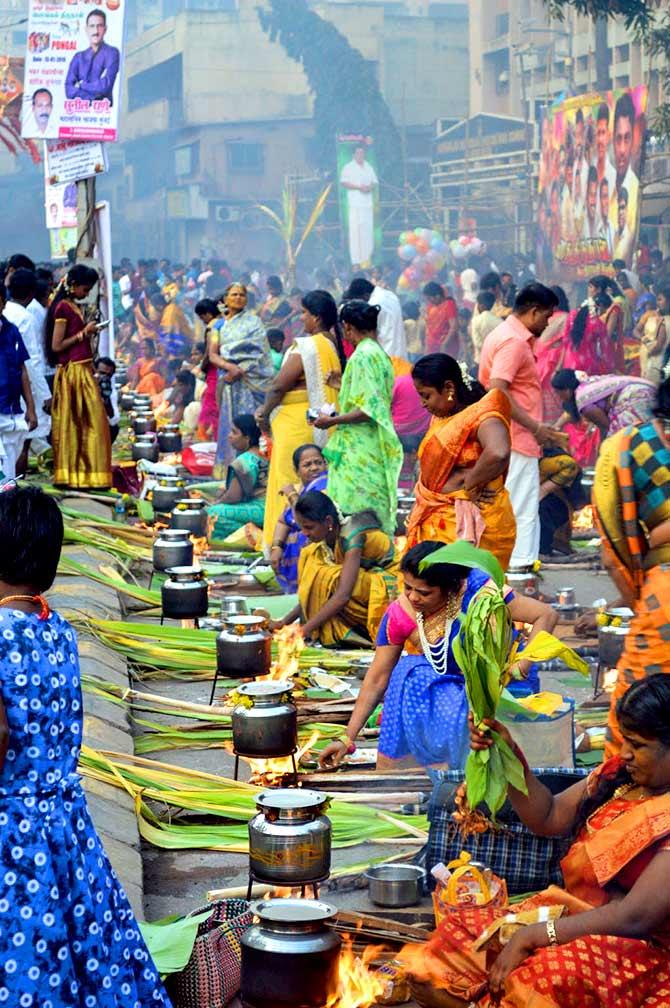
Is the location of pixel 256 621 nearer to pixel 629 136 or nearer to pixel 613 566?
pixel 613 566

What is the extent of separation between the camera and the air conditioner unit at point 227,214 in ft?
128

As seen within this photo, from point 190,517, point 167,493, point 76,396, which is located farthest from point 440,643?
point 76,396

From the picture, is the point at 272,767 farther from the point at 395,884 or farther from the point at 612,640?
the point at 612,640

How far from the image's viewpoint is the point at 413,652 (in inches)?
215

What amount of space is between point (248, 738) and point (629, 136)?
13.2 m

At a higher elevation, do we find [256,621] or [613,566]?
[613,566]

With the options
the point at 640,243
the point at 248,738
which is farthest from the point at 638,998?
the point at 640,243

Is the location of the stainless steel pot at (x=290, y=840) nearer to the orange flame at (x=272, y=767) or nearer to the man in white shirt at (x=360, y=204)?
the orange flame at (x=272, y=767)

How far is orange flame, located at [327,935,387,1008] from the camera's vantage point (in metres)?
3.75

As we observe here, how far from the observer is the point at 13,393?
9.54 metres

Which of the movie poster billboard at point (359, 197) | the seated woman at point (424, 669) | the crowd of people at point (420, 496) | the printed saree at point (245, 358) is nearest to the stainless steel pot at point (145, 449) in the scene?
the crowd of people at point (420, 496)

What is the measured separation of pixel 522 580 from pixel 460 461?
1.50 meters

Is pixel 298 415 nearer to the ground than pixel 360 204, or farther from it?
nearer to the ground

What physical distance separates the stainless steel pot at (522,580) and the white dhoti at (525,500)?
785 mm
